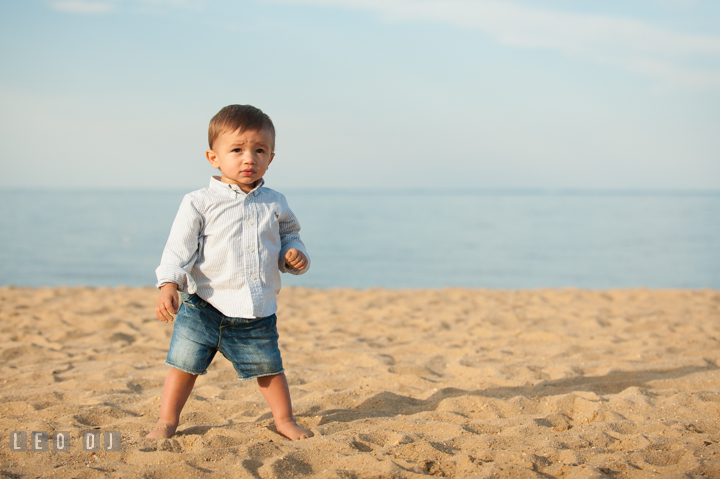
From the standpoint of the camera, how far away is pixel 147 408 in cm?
312

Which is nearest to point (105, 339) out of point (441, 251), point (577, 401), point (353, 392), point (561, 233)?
point (353, 392)

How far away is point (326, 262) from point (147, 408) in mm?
14350

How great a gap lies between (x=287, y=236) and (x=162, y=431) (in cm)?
108

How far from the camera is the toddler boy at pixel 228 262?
8.24 ft

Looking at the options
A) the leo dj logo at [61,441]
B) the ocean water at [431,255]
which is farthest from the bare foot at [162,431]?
the ocean water at [431,255]

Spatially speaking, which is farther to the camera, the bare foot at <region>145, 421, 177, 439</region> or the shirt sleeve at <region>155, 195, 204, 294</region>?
the bare foot at <region>145, 421, 177, 439</region>

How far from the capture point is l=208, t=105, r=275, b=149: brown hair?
2510 millimetres

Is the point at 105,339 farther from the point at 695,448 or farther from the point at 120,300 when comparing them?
the point at 695,448

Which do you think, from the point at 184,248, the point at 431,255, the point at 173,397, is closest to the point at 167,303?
the point at 184,248

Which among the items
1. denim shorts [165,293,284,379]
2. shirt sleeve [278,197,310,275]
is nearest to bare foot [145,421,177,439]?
denim shorts [165,293,284,379]

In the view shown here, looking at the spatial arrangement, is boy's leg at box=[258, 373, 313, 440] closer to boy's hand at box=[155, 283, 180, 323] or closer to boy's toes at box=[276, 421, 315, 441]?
boy's toes at box=[276, 421, 315, 441]

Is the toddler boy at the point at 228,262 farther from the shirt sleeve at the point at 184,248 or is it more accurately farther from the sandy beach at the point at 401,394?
the sandy beach at the point at 401,394

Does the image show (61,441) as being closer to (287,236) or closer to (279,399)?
(279,399)

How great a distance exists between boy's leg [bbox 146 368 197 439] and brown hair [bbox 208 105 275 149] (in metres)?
1.12
